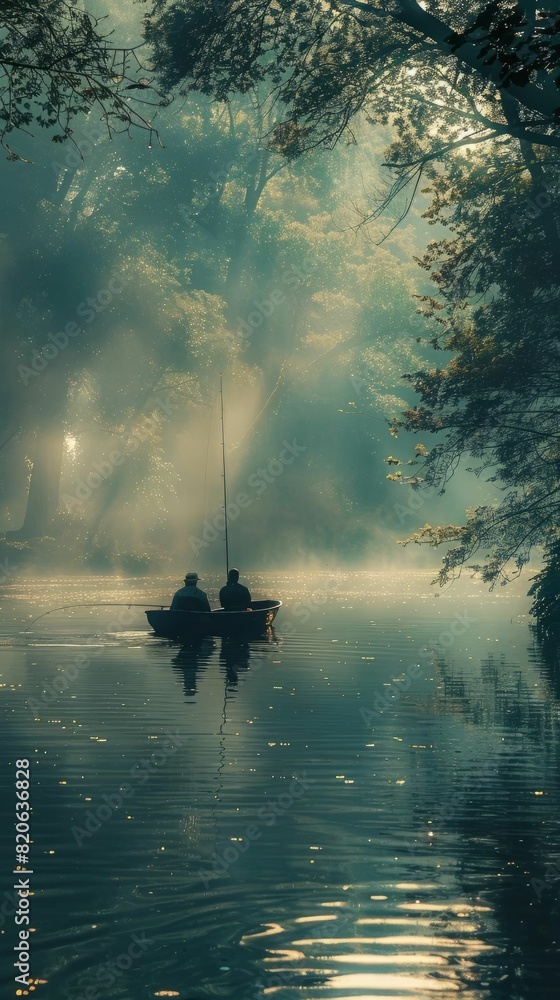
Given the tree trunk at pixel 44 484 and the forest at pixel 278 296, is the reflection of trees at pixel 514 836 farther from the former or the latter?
the tree trunk at pixel 44 484

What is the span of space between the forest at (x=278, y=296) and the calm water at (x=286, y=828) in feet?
23.6

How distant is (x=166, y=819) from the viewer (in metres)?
12.0

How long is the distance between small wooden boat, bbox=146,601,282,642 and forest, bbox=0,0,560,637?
14.1 ft

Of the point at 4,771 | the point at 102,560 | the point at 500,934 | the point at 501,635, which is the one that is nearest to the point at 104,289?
the point at 102,560

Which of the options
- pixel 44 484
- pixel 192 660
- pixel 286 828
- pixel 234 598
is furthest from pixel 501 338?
pixel 44 484

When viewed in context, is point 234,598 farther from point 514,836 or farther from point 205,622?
point 514,836

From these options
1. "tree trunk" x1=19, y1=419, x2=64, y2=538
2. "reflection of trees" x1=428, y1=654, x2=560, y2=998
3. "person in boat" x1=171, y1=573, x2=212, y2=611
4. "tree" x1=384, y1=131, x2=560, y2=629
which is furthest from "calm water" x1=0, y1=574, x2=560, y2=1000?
"tree trunk" x1=19, y1=419, x2=64, y2=538

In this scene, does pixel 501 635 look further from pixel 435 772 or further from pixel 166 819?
pixel 166 819

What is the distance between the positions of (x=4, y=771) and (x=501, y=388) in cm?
1662

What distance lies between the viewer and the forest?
22.1 meters

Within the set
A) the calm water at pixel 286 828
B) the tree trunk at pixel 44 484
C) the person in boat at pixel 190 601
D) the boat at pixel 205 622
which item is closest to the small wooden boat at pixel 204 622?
the boat at pixel 205 622

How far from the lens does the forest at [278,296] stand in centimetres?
2212

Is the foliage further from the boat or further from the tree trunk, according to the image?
the tree trunk

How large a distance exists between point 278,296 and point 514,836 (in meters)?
57.1
